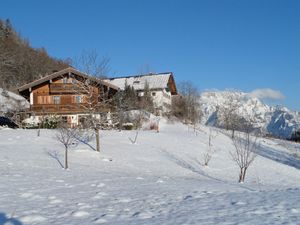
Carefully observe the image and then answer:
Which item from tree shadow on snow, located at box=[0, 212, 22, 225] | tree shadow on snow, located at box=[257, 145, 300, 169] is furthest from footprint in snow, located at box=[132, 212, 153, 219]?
tree shadow on snow, located at box=[257, 145, 300, 169]

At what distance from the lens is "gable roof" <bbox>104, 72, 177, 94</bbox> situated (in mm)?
58188

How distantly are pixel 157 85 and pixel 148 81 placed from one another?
217 cm

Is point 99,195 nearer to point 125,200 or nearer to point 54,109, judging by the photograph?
point 125,200

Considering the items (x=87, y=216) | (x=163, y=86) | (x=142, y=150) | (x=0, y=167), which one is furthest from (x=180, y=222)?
(x=163, y=86)

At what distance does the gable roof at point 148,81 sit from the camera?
5819 cm

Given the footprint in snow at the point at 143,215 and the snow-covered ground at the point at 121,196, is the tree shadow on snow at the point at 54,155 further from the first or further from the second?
the footprint in snow at the point at 143,215

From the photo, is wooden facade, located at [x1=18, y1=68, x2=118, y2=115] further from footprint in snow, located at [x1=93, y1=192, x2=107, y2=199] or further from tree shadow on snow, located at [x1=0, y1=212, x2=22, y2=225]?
tree shadow on snow, located at [x1=0, y1=212, x2=22, y2=225]

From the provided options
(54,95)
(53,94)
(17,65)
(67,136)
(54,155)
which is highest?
(17,65)

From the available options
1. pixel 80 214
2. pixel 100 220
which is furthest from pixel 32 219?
pixel 100 220

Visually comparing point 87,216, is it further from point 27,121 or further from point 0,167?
point 27,121

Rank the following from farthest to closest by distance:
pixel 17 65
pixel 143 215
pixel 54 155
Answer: pixel 17 65 < pixel 54 155 < pixel 143 215

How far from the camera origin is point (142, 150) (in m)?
24.9

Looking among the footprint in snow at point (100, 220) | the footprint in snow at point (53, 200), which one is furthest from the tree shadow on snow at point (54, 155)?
the footprint in snow at point (100, 220)

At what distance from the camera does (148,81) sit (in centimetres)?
5938
